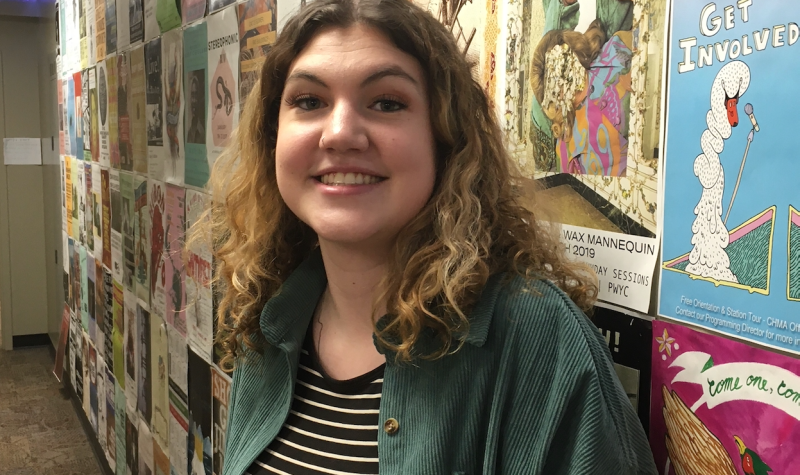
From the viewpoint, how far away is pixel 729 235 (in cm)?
74

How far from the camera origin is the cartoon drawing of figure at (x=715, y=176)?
0.72 m

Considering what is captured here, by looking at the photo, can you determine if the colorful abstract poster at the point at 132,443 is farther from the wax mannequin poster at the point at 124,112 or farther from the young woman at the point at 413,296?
the young woman at the point at 413,296

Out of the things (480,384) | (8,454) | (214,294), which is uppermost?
(480,384)

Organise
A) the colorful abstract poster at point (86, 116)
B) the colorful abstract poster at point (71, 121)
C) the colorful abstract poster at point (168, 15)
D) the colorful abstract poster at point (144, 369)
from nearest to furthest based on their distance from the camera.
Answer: the colorful abstract poster at point (168, 15)
the colorful abstract poster at point (144, 369)
the colorful abstract poster at point (86, 116)
the colorful abstract poster at point (71, 121)

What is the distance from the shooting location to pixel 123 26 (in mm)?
2848

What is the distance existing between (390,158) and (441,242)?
137mm

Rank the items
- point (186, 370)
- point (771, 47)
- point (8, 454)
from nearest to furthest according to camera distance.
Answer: point (771, 47), point (186, 370), point (8, 454)

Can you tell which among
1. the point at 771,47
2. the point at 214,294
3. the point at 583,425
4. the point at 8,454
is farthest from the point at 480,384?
the point at 8,454

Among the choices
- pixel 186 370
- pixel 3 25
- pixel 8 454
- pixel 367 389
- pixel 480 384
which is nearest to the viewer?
pixel 480 384

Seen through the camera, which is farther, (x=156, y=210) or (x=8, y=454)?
(x=8, y=454)

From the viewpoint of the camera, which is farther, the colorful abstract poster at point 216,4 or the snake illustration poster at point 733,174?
the colorful abstract poster at point 216,4

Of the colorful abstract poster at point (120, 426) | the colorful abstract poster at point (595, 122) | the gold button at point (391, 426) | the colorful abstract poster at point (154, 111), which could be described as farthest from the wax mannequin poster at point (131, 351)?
the colorful abstract poster at point (595, 122)

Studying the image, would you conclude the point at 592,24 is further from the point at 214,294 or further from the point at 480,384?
the point at 214,294

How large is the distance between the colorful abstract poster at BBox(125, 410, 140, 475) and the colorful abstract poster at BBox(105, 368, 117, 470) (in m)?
0.27
